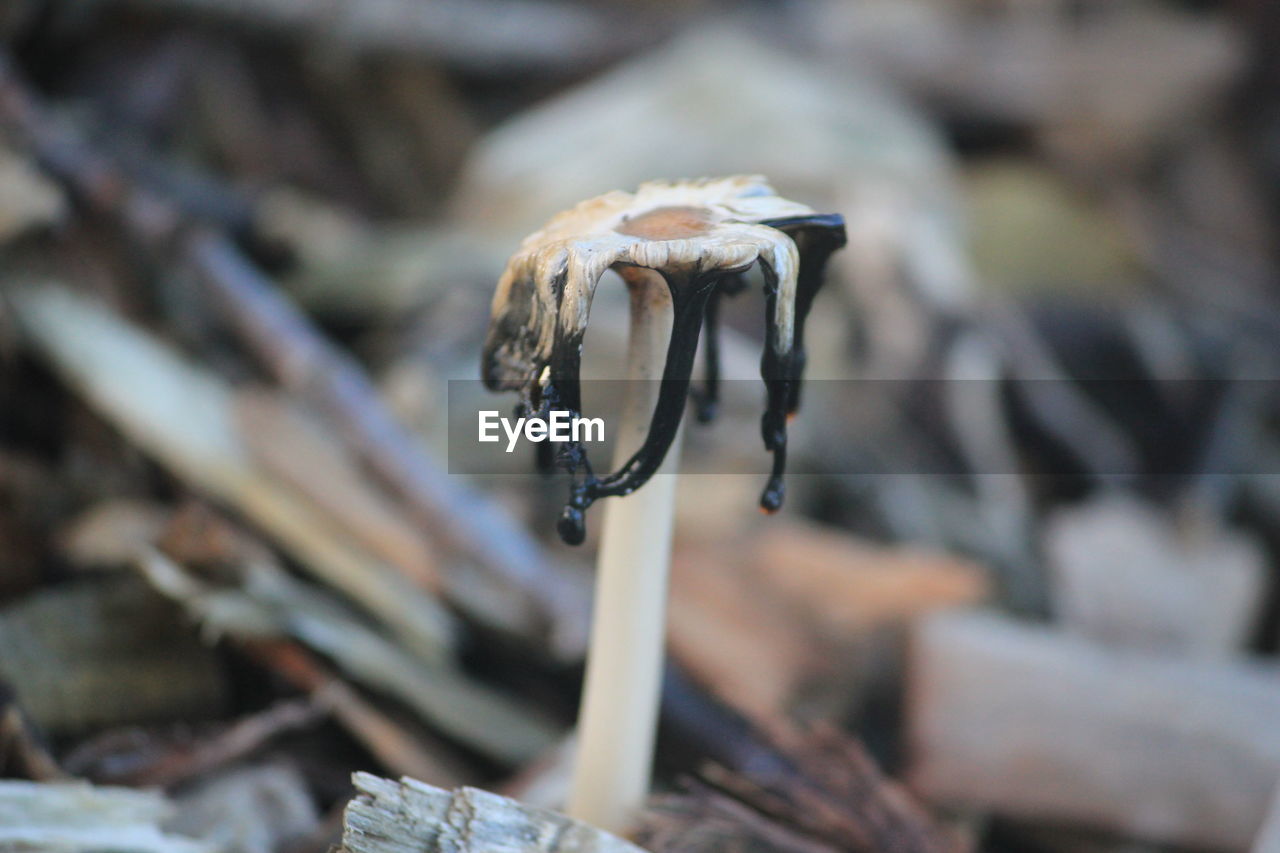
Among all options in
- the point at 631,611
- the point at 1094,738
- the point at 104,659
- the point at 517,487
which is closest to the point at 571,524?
the point at 631,611

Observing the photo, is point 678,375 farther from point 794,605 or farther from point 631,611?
point 794,605

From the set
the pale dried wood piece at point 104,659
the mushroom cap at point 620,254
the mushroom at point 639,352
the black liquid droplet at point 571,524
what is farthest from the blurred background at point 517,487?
the mushroom cap at point 620,254

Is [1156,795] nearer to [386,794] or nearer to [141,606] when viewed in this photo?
[386,794]

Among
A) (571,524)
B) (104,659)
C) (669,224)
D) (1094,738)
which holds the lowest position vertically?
(1094,738)

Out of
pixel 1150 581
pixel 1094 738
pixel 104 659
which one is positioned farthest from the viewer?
pixel 1150 581

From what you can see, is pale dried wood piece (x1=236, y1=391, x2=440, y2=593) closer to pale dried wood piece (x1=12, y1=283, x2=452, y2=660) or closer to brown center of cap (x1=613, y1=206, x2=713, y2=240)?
pale dried wood piece (x1=12, y1=283, x2=452, y2=660)

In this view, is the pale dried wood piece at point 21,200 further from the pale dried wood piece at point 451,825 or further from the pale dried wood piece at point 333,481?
the pale dried wood piece at point 451,825

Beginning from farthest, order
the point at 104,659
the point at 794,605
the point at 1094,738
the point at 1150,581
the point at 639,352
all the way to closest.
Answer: the point at 1150,581
the point at 794,605
the point at 1094,738
the point at 104,659
the point at 639,352
